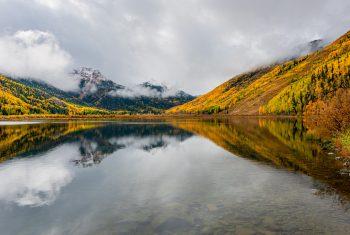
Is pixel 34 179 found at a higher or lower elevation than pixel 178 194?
lower

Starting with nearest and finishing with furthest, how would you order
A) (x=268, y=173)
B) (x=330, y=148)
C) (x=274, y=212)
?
1. (x=274, y=212)
2. (x=268, y=173)
3. (x=330, y=148)

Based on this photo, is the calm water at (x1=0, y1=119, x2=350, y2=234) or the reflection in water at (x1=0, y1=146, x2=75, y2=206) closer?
the calm water at (x1=0, y1=119, x2=350, y2=234)

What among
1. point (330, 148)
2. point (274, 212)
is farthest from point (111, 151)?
point (274, 212)

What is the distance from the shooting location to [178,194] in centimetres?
3741

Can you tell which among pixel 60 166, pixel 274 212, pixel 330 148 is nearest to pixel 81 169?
pixel 60 166

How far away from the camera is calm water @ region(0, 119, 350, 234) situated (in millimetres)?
27172

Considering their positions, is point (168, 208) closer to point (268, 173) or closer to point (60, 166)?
point (268, 173)

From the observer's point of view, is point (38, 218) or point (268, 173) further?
point (268, 173)

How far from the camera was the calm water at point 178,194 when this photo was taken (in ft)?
89.1

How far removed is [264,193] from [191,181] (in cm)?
1087

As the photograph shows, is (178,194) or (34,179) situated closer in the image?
(178,194)

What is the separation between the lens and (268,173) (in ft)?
156

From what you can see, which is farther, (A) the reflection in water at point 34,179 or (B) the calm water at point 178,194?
(A) the reflection in water at point 34,179

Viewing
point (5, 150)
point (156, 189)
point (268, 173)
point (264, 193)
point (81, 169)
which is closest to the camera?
point (264, 193)
